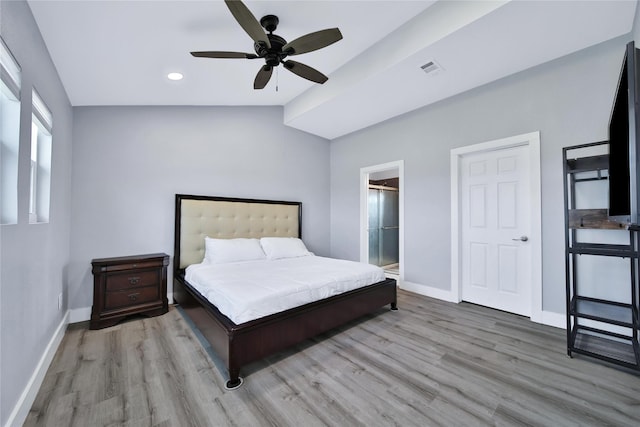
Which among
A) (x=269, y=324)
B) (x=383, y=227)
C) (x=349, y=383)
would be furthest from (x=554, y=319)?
(x=383, y=227)

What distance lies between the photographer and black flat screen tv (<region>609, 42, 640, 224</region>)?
98 cm

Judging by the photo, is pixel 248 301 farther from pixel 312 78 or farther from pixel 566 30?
pixel 566 30

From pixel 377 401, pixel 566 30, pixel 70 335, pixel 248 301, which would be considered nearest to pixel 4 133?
pixel 248 301

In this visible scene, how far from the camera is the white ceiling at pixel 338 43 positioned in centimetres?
197

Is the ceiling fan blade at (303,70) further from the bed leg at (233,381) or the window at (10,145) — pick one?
the bed leg at (233,381)

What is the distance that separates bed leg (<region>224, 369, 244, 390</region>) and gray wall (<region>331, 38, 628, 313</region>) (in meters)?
2.88

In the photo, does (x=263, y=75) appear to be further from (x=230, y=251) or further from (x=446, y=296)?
(x=446, y=296)

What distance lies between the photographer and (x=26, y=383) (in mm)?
1614

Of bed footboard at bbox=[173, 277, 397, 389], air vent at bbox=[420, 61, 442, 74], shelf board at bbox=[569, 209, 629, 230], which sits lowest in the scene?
bed footboard at bbox=[173, 277, 397, 389]

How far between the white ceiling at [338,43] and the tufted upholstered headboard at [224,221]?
141 cm

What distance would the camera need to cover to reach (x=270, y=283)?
2406mm

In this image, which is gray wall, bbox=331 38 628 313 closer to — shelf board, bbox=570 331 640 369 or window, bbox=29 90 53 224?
shelf board, bbox=570 331 640 369

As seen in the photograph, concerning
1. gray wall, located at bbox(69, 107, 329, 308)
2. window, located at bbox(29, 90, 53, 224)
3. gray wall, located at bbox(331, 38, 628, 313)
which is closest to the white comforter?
gray wall, located at bbox(69, 107, 329, 308)

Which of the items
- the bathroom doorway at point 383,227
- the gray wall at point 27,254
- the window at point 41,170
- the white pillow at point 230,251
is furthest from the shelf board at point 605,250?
the window at point 41,170
